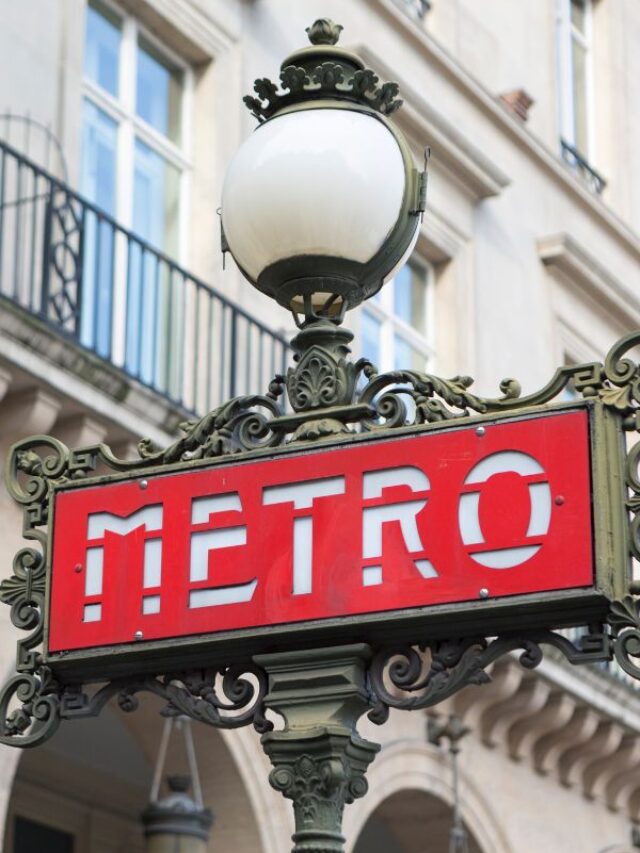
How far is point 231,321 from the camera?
13.3m

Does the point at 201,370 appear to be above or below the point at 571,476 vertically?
above

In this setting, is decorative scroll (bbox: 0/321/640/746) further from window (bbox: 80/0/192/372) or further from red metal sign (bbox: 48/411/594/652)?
window (bbox: 80/0/192/372)

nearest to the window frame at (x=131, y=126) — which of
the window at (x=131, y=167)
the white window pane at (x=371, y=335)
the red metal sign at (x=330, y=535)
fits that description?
the window at (x=131, y=167)

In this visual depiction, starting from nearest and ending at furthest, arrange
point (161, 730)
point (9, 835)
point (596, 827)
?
point (161, 730)
point (9, 835)
point (596, 827)

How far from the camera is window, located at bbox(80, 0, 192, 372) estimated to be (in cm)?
1236

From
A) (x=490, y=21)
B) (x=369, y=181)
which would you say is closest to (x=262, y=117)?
(x=369, y=181)

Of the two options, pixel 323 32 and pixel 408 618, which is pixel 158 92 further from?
pixel 408 618

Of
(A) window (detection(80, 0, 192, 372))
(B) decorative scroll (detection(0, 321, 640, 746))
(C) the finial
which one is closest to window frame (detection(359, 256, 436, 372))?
(A) window (detection(80, 0, 192, 372))

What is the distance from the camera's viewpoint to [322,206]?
457 cm

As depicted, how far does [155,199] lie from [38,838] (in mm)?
4103

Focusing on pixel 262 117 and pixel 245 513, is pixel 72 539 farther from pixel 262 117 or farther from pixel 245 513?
pixel 262 117

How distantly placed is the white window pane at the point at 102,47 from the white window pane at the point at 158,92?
25 cm

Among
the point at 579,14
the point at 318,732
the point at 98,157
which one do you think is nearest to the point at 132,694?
the point at 318,732

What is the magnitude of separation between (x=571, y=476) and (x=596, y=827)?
13650 mm
